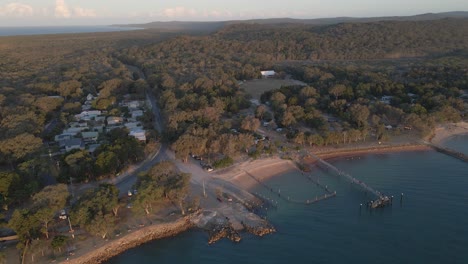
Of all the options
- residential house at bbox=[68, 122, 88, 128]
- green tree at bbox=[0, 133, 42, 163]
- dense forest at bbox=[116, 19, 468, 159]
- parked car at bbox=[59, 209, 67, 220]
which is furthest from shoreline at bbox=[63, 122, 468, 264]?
residential house at bbox=[68, 122, 88, 128]

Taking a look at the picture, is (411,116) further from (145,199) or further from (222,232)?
(145,199)

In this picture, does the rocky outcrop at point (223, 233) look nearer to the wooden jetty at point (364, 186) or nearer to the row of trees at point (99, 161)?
the wooden jetty at point (364, 186)

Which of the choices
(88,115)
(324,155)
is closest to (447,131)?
(324,155)

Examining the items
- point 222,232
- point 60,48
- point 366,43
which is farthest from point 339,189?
point 60,48

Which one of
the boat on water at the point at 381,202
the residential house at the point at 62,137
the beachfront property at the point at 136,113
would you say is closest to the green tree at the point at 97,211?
the residential house at the point at 62,137

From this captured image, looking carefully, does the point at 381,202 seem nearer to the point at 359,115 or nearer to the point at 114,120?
→ the point at 359,115

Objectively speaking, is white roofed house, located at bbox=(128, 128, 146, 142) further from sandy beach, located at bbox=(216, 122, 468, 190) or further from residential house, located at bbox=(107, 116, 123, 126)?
sandy beach, located at bbox=(216, 122, 468, 190)
